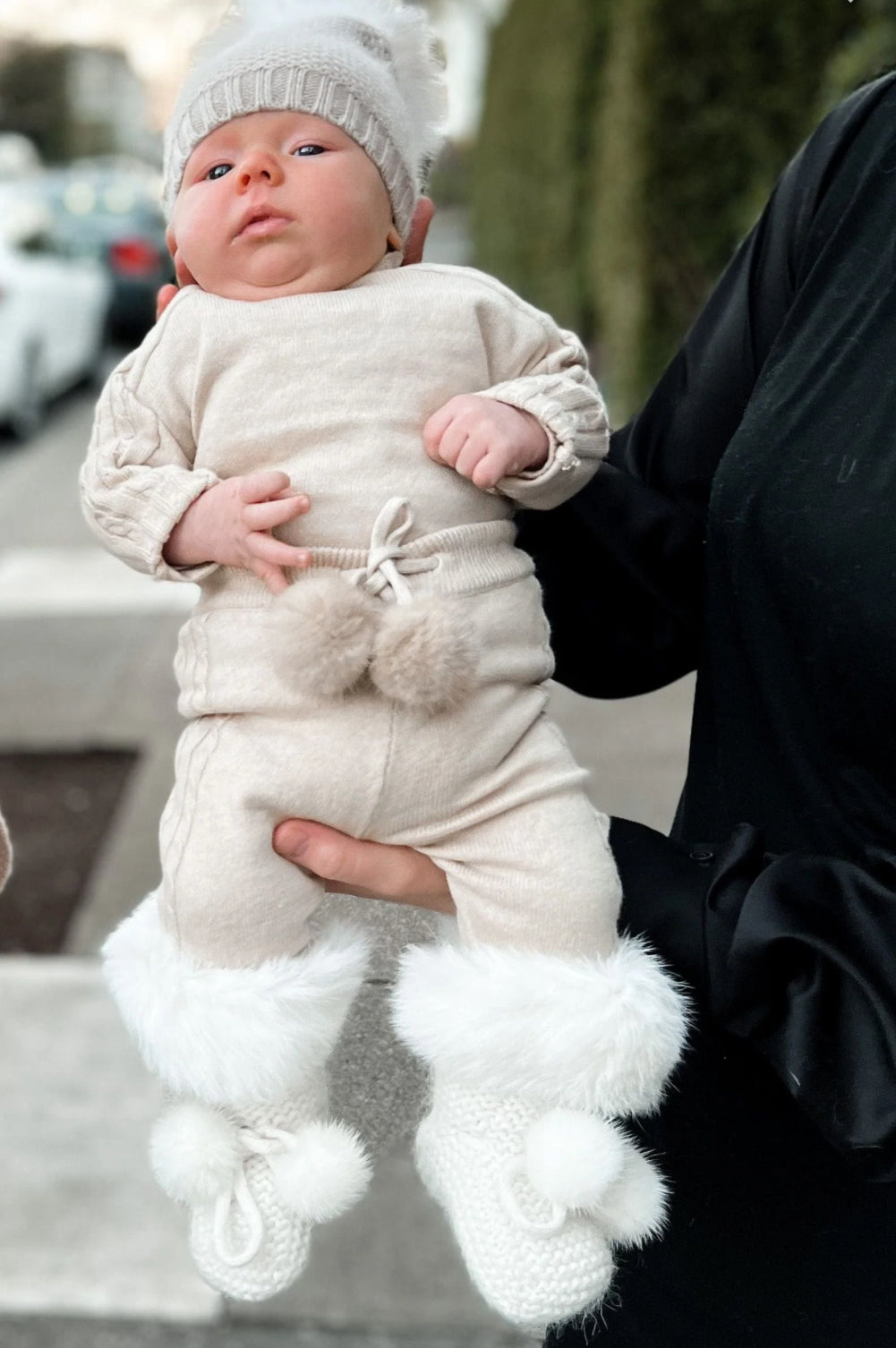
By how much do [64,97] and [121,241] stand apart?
29563 millimetres

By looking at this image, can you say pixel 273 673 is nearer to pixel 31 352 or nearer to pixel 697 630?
pixel 697 630

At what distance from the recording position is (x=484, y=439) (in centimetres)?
144

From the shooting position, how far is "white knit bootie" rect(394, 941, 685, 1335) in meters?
1.39

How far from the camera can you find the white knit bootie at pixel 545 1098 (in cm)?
139

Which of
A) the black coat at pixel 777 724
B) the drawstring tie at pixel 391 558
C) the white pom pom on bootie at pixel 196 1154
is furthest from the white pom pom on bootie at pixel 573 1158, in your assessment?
the drawstring tie at pixel 391 558

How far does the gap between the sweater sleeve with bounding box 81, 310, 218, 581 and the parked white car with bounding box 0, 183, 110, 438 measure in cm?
894

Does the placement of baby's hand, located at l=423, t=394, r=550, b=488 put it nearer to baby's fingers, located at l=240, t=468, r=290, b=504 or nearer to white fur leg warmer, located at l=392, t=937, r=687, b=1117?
baby's fingers, located at l=240, t=468, r=290, b=504

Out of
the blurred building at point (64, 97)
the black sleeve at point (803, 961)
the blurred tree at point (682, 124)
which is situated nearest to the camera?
the black sleeve at point (803, 961)

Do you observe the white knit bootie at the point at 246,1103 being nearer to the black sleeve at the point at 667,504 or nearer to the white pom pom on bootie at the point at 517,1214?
the white pom pom on bootie at the point at 517,1214

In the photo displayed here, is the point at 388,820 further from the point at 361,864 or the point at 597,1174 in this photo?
the point at 597,1174

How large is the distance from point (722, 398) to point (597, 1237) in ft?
2.93

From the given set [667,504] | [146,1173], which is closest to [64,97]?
[146,1173]

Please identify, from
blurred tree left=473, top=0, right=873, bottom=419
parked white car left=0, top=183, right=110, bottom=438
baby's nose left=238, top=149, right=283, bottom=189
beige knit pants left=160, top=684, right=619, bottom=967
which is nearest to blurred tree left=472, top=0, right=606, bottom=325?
blurred tree left=473, top=0, right=873, bottom=419

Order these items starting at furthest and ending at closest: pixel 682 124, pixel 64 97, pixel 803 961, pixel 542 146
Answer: pixel 64 97
pixel 542 146
pixel 682 124
pixel 803 961
